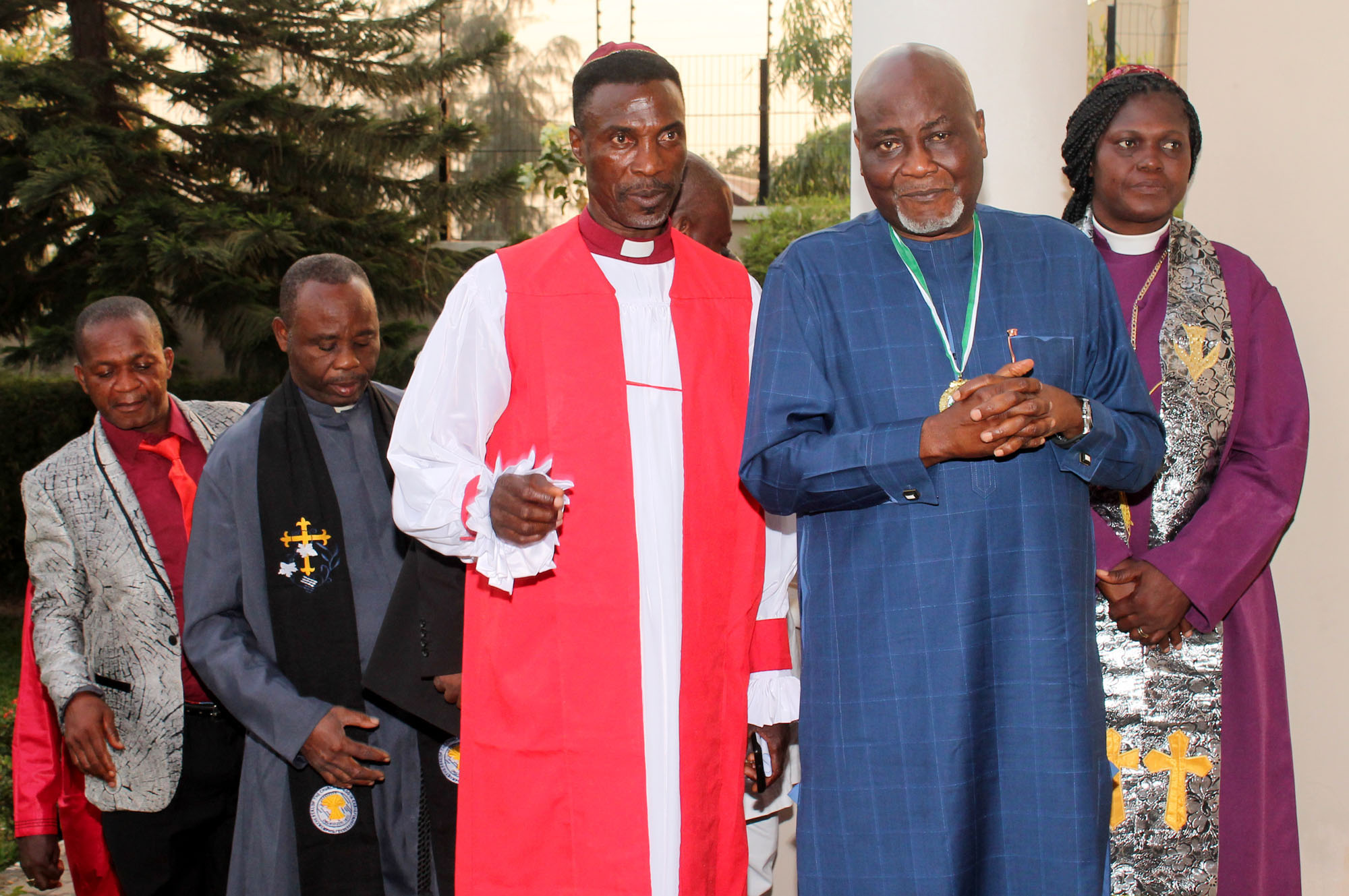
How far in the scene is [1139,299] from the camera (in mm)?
3162

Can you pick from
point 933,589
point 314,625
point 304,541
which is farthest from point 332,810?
point 933,589

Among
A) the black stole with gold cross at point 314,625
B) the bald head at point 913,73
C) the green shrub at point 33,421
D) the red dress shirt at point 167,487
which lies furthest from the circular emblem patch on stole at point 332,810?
the green shrub at point 33,421

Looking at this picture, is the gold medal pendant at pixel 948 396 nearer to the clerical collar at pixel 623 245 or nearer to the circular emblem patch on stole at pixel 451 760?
the clerical collar at pixel 623 245

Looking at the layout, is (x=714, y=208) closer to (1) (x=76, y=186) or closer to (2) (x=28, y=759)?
(2) (x=28, y=759)

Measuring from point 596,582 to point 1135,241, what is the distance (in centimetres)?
173

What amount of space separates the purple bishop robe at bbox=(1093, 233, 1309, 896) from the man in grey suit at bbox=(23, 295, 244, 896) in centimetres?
286

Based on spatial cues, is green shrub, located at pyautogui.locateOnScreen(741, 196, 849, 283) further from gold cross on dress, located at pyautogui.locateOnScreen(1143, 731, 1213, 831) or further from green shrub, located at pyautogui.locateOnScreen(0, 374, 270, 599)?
gold cross on dress, located at pyautogui.locateOnScreen(1143, 731, 1213, 831)

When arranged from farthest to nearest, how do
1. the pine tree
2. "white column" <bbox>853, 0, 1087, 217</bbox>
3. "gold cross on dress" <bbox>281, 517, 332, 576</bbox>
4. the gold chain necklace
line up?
the pine tree < "white column" <bbox>853, 0, 1087, 217</bbox> < "gold cross on dress" <bbox>281, 517, 332, 576</bbox> < the gold chain necklace

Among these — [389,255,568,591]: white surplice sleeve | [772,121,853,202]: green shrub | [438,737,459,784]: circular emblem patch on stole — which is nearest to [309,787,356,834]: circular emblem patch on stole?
→ [438,737,459,784]: circular emblem patch on stole

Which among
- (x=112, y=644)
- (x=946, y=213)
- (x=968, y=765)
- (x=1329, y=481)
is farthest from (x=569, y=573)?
(x=1329, y=481)

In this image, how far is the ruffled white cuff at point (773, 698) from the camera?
2975 millimetres

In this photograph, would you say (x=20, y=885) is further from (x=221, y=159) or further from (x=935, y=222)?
(x=221, y=159)

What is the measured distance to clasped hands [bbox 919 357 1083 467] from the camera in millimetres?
2297

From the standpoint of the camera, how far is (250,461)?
351 cm
